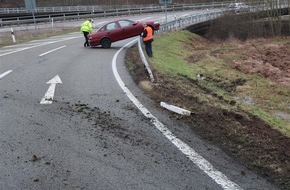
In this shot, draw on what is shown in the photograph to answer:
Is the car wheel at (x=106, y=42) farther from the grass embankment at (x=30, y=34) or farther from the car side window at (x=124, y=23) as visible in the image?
the grass embankment at (x=30, y=34)

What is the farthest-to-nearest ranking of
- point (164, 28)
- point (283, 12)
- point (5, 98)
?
point (283, 12), point (164, 28), point (5, 98)

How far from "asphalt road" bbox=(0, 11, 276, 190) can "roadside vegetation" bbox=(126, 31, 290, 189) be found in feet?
0.93

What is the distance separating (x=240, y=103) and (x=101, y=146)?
15.2ft

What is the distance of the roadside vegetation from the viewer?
4.79 meters

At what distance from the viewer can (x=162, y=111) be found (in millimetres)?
6891

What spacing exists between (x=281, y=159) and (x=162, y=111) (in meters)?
2.80

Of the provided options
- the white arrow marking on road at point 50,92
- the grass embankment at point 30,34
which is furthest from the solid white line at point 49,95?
the grass embankment at point 30,34

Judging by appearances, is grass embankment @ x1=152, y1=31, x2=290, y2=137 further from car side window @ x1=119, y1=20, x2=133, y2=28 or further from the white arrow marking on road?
car side window @ x1=119, y1=20, x2=133, y2=28

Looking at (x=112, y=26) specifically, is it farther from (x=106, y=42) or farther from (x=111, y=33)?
(x=106, y=42)

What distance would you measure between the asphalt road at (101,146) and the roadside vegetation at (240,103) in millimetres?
282

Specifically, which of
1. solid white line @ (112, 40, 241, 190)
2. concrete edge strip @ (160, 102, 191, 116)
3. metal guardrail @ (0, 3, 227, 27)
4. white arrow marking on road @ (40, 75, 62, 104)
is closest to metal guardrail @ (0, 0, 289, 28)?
metal guardrail @ (0, 3, 227, 27)

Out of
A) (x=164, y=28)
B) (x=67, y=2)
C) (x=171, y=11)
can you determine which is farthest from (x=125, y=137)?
(x=67, y=2)

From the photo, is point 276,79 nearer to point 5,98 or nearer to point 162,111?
point 162,111

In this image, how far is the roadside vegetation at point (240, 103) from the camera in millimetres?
4789
